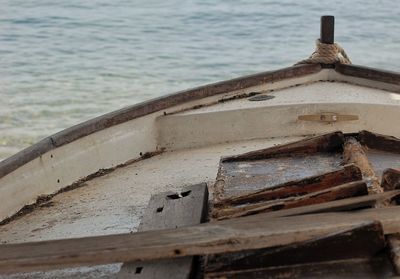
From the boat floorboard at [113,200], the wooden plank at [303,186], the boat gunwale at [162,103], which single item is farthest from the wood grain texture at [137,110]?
the wooden plank at [303,186]

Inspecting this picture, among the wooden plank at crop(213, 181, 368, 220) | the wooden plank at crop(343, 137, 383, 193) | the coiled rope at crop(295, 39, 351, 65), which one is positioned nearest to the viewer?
the wooden plank at crop(213, 181, 368, 220)

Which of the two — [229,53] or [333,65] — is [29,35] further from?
[333,65]

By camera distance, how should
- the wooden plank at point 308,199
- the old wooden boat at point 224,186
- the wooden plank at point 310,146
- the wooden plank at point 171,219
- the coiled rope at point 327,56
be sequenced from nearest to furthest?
the old wooden boat at point 224,186
the wooden plank at point 171,219
the wooden plank at point 308,199
the wooden plank at point 310,146
the coiled rope at point 327,56

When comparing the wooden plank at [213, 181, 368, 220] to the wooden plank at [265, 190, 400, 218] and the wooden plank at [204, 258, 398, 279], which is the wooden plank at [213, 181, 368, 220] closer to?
the wooden plank at [265, 190, 400, 218]

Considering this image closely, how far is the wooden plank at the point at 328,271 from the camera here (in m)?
1.68

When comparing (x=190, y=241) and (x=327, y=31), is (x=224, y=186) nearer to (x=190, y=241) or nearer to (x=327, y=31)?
(x=190, y=241)

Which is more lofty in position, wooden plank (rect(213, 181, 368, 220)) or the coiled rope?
the coiled rope

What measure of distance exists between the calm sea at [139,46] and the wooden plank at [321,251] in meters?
8.22

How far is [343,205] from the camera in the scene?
1883mm

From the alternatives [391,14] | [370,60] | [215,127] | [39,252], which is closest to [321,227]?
[39,252]

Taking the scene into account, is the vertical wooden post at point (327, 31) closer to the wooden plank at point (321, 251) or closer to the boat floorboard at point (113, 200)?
the boat floorboard at point (113, 200)

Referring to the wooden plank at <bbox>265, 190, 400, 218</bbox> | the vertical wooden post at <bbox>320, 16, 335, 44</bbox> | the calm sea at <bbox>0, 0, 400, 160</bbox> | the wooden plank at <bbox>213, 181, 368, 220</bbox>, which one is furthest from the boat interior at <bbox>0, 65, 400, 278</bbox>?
the calm sea at <bbox>0, 0, 400, 160</bbox>

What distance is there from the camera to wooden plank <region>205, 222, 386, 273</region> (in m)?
1.70

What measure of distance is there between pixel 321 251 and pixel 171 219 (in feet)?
2.51
